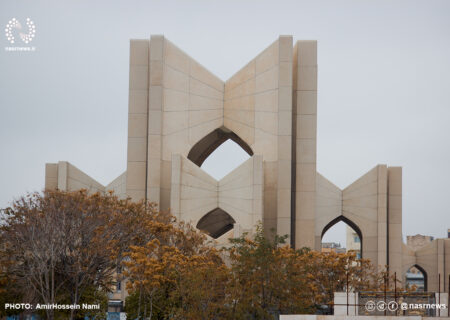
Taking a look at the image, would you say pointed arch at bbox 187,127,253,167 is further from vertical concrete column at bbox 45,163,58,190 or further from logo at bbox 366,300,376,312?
logo at bbox 366,300,376,312

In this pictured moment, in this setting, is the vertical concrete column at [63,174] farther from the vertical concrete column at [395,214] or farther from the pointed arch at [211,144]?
the vertical concrete column at [395,214]

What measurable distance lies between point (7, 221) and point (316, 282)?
12444mm

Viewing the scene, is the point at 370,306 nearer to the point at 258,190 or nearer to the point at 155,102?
the point at 258,190

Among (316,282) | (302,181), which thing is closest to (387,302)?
(316,282)

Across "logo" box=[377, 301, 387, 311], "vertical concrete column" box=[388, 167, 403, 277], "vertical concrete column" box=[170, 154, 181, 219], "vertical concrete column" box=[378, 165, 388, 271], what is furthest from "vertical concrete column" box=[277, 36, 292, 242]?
"logo" box=[377, 301, 387, 311]

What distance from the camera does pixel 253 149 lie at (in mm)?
43938

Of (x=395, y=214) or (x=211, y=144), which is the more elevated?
(x=211, y=144)

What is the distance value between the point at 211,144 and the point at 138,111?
22.0 feet

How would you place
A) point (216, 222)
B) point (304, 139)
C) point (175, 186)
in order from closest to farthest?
point (175, 186)
point (304, 139)
point (216, 222)

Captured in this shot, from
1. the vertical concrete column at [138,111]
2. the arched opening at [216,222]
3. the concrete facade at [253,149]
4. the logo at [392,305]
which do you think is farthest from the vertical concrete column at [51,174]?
the logo at [392,305]

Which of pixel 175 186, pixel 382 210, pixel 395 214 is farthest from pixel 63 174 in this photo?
pixel 395 214

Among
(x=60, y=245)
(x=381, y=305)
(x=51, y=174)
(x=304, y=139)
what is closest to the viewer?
(x=381, y=305)

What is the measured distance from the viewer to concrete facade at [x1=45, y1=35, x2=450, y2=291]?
138 feet

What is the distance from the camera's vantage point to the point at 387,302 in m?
22.4
